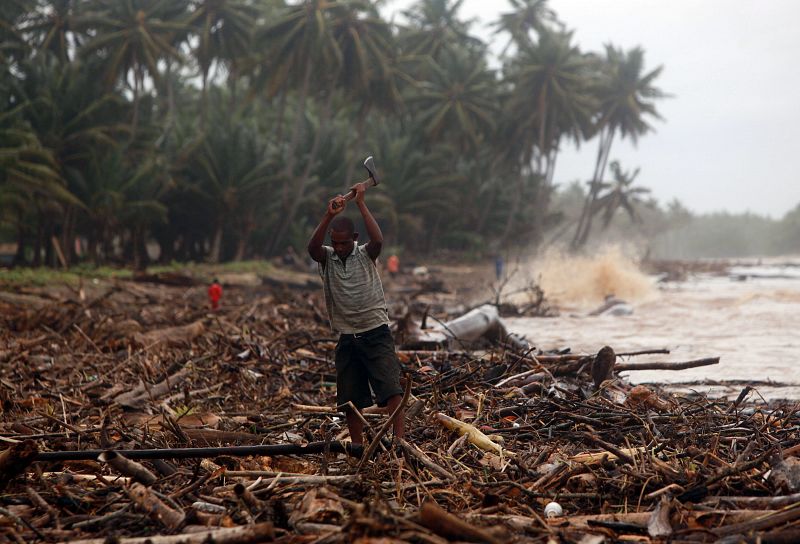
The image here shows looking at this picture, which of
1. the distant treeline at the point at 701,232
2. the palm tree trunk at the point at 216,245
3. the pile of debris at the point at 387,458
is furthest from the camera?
the distant treeline at the point at 701,232

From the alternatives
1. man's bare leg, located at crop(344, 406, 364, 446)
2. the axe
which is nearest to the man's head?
the axe

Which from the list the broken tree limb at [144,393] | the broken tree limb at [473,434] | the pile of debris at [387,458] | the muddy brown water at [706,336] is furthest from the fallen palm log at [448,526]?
Answer: the muddy brown water at [706,336]

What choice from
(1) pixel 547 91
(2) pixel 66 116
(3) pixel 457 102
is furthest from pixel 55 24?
(1) pixel 547 91

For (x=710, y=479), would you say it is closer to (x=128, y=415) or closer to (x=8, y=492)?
(x=8, y=492)

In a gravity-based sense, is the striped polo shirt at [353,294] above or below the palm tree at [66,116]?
below

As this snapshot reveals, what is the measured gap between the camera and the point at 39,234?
2208 cm

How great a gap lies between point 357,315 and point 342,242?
1.48ft

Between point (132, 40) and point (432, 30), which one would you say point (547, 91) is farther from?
point (132, 40)

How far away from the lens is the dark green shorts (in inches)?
163

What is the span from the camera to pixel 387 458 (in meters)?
3.71

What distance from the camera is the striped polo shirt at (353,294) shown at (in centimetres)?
418

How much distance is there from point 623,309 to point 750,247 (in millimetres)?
103786

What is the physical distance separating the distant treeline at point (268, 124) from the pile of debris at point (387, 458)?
547 inches

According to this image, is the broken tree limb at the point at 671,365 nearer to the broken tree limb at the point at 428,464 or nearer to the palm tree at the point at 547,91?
the broken tree limb at the point at 428,464
